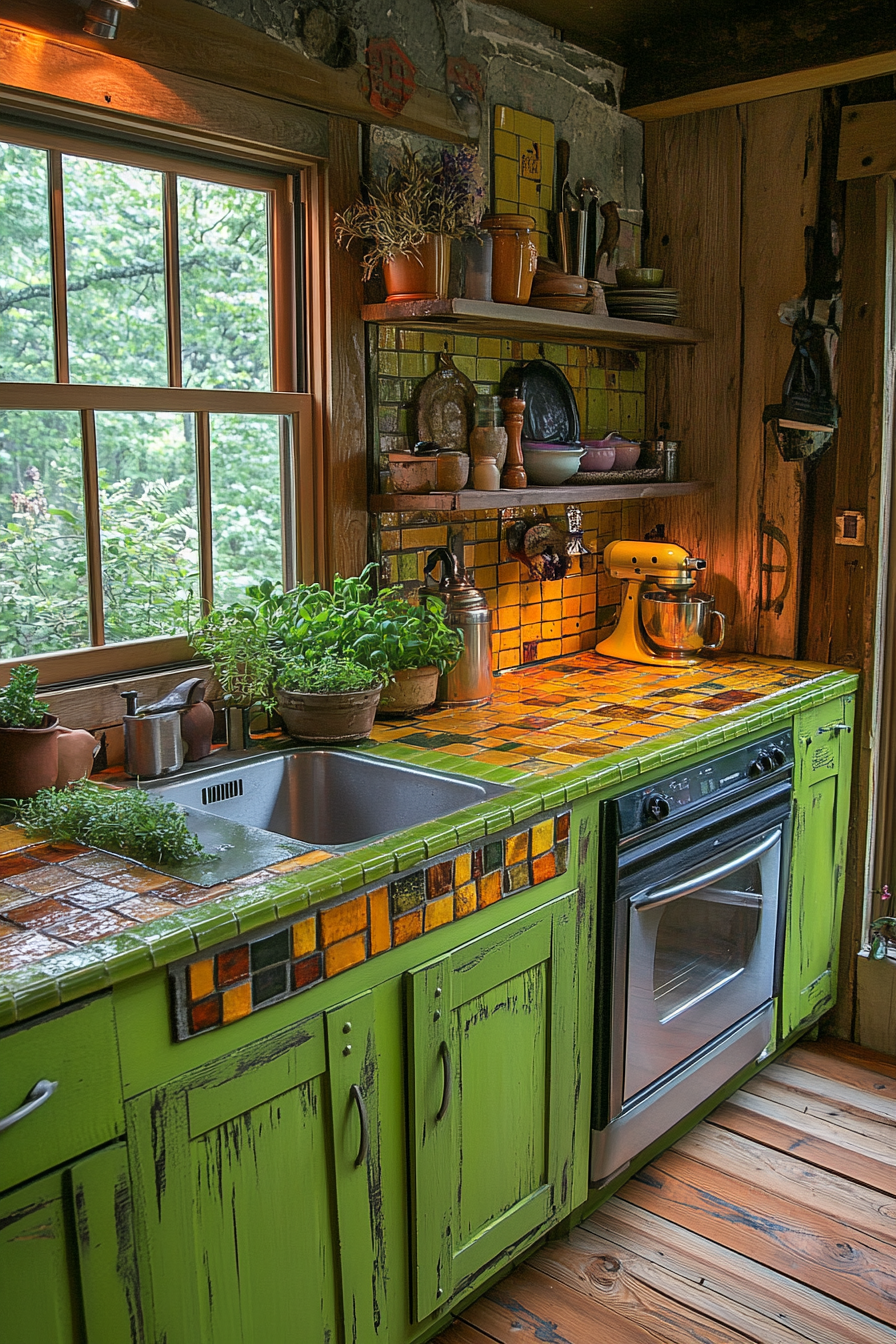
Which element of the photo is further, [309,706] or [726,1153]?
[726,1153]

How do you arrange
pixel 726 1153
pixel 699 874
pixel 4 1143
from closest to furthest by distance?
pixel 4 1143
pixel 699 874
pixel 726 1153

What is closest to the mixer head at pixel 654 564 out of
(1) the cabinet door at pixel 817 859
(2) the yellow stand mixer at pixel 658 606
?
(2) the yellow stand mixer at pixel 658 606

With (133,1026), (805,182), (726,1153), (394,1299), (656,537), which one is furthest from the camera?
(656,537)

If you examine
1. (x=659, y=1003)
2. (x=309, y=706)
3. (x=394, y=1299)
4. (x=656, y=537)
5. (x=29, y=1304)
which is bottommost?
(x=394, y=1299)

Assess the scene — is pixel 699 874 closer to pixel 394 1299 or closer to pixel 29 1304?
pixel 394 1299

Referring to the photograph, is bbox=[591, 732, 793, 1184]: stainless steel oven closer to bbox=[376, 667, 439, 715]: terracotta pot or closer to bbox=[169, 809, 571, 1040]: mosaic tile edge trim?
bbox=[169, 809, 571, 1040]: mosaic tile edge trim

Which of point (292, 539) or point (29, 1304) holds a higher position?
point (292, 539)

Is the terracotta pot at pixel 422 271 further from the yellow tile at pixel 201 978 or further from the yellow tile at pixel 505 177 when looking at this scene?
the yellow tile at pixel 201 978

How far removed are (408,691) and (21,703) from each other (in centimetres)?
90

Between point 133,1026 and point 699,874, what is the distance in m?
1.44

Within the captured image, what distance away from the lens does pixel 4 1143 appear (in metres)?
1.26

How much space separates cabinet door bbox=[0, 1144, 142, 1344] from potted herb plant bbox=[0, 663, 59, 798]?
0.70m

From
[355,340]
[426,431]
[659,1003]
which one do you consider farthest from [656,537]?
[659,1003]

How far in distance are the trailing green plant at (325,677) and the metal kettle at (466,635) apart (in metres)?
0.40
